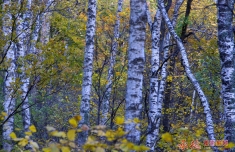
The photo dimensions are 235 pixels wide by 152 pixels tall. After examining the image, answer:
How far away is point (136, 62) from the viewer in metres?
4.74

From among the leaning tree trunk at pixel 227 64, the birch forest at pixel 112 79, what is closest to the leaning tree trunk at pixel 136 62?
the birch forest at pixel 112 79

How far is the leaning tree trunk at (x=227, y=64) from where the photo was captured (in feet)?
18.0

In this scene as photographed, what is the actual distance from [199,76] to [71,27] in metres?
6.67

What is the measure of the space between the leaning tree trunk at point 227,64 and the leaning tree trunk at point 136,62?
5.07ft

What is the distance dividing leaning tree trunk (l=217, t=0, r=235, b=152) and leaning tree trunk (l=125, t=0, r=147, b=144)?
5.07 ft

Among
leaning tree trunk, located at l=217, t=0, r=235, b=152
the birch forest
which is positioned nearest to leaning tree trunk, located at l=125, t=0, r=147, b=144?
the birch forest

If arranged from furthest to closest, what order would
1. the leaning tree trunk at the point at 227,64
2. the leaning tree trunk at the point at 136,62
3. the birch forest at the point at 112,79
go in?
the leaning tree trunk at the point at 227,64
the leaning tree trunk at the point at 136,62
the birch forest at the point at 112,79

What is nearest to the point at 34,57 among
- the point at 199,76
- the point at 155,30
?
the point at 155,30

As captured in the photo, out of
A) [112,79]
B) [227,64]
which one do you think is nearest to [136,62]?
[227,64]

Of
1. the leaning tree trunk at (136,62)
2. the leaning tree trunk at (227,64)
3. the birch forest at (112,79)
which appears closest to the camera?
the birch forest at (112,79)

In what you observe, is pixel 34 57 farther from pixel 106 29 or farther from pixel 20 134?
pixel 106 29

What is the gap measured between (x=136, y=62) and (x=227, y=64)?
169cm

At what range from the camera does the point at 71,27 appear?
16812mm

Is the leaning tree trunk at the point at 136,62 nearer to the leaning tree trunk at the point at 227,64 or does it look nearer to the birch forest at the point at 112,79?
the birch forest at the point at 112,79
